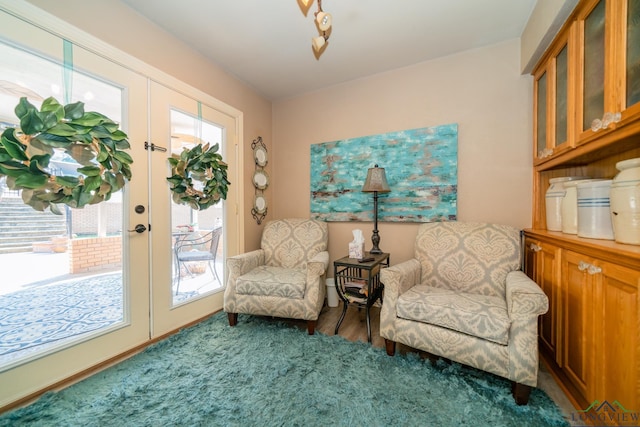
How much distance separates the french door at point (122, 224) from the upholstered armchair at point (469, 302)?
5.80 feet

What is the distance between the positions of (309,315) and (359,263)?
593 mm

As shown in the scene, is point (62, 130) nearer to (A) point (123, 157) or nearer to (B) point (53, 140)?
(B) point (53, 140)

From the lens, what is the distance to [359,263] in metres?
1.99

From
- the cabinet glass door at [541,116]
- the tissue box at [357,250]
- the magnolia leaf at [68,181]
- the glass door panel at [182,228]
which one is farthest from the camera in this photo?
the tissue box at [357,250]

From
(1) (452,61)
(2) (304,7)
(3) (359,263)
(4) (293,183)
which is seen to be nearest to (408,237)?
(3) (359,263)

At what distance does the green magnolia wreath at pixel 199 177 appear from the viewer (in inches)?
80.6

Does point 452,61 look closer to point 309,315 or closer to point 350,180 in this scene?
point 350,180

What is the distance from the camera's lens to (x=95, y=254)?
1615 millimetres

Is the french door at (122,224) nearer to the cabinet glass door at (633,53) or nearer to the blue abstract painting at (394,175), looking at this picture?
the blue abstract painting at (394,175)

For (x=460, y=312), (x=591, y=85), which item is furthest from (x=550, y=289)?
(x=591, y=85)

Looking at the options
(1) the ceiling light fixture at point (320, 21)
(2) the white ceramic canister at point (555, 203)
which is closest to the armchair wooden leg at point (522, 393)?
(2) the white ceramic canister at point (555, 203)

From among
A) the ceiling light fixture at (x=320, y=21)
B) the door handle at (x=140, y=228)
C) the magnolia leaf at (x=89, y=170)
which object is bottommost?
the door handle at (x=140, y=228)

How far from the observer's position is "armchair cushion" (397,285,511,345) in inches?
51.7

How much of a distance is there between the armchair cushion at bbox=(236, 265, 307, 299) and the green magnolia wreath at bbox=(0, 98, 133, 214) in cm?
116
